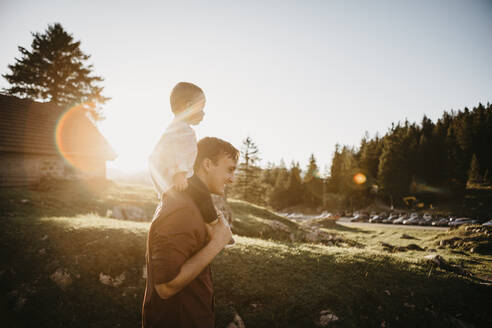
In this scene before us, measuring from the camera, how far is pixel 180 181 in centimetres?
211

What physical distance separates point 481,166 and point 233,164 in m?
93.5

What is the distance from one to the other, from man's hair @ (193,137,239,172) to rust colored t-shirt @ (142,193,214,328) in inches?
18.6

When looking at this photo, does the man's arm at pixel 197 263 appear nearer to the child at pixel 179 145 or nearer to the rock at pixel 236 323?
the child at pixel 179 145

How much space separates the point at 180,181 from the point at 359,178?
70461mm

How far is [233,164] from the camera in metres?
2.29

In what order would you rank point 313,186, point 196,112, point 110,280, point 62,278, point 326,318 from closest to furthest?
point 196,112
point 326,318
point 62,278
point 110,280
point 313,186

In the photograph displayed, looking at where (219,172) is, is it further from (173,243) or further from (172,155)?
(173,243)

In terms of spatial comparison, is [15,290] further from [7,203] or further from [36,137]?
[36,137]

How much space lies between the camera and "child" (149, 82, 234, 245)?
2252 mm

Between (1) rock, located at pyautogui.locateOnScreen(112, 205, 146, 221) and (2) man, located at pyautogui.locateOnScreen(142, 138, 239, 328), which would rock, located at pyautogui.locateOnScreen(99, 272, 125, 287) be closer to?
(2) man, located at pyautogui.locateOnScreen(142, 138, 239, 328)

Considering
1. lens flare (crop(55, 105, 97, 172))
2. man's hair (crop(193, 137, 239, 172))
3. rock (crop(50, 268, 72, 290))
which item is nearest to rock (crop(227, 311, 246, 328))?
rock (crop(50, 268, 72, 290))

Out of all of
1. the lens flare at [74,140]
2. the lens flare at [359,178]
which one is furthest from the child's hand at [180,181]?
the lens flare at [359,178]

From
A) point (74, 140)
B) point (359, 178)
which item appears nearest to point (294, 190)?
point (359, 178)

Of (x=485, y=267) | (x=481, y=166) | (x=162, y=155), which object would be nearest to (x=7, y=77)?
(x=162, y=155)
